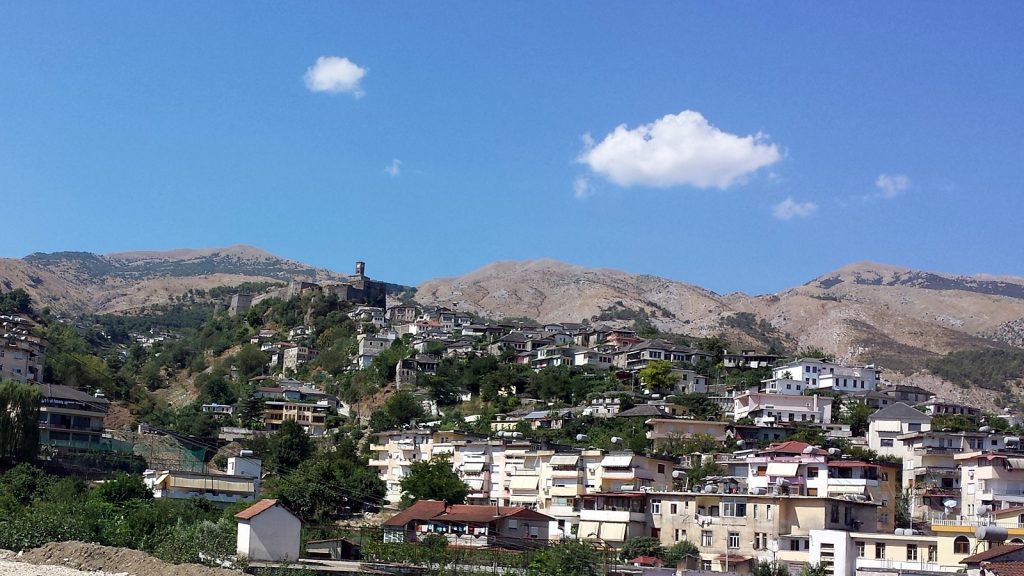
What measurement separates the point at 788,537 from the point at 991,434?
88.1ft

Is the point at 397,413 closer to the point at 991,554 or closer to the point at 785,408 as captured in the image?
the point at 785,408

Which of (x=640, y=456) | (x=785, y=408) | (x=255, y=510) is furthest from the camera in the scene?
(x=785, y=408)

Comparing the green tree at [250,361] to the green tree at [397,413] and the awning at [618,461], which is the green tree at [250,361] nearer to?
the green tree at [397,413]

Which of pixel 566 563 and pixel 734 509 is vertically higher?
pixel 734 509

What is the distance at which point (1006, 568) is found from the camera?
31.4 m

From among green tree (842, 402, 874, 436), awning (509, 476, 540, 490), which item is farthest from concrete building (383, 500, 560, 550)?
green tree (842, 402, 874, 436)

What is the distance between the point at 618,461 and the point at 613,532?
7.26 metres

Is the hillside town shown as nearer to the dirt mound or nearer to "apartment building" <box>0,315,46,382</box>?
"apartment building" <box>0,315,46,382</box>

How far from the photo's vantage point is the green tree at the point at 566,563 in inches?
1427

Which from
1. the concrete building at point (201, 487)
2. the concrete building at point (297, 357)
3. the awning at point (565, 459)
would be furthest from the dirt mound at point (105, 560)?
the concrete building at point (297, 357)

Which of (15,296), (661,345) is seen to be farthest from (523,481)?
(15,296)

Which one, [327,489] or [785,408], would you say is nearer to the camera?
[327,489]

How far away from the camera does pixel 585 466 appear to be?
191 ft

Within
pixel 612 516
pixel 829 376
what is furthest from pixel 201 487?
pixel 829 376
